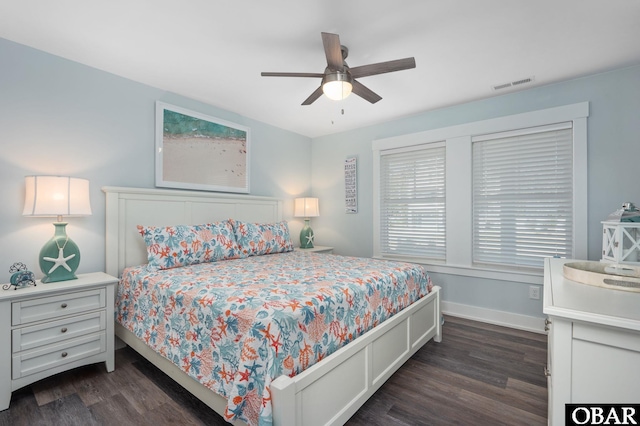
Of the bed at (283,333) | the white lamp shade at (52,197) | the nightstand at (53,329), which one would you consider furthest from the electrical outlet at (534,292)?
the white lamp shade at (52,197)

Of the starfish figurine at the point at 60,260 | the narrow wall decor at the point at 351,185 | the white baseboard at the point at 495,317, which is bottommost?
the white baseboard at the point at 495,317

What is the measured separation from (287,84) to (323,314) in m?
2.19

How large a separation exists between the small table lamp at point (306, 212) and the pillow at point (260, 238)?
58 centimetres

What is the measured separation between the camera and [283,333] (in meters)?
1.33

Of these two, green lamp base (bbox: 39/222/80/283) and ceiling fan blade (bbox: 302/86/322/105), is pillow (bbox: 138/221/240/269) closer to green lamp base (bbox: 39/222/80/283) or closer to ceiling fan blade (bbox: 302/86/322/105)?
green lamp base (bbox: 39/222/80/283)

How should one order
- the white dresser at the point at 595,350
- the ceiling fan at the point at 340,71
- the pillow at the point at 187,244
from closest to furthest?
1. the white dresser at the point at 595,350
2. the ceiling fan at the point at 340,71
3. the pillow at the point at 187,244

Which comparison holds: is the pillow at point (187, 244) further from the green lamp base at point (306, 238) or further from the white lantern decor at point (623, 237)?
the white lantern decor at point (623, 237)

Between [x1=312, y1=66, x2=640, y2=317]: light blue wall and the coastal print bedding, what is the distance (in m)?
1.21

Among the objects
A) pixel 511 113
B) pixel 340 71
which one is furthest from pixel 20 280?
pixel 511 113

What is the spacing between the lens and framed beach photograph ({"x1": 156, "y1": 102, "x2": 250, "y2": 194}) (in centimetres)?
298

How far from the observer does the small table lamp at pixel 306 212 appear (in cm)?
420

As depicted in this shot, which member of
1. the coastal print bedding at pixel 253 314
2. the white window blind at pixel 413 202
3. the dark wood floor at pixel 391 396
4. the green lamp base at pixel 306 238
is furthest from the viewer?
the green lamp base at pixel 306 238

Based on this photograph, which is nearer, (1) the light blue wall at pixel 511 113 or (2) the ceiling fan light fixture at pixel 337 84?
(2) the ceiling fan light fixture at pixel 337 84

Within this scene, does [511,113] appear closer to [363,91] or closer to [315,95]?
[363,91]
